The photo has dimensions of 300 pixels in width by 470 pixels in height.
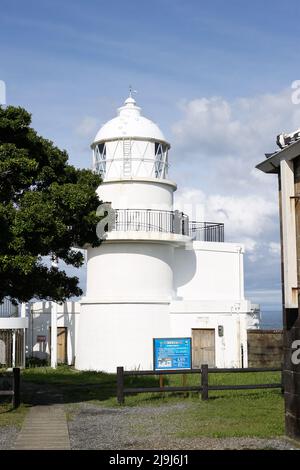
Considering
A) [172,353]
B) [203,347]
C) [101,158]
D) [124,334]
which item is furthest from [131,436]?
[101,158]

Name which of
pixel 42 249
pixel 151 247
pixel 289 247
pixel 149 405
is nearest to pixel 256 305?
pixel 151 247

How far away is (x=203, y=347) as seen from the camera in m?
27.3

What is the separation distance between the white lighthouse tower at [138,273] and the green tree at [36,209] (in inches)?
351

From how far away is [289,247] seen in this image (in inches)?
448

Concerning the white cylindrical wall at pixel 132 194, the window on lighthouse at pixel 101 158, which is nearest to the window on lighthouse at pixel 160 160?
the white cylindrical wall at pixel 132 194

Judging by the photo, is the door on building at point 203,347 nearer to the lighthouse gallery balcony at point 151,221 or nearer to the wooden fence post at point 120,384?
the lighthouse gallery balcony at point 151,221

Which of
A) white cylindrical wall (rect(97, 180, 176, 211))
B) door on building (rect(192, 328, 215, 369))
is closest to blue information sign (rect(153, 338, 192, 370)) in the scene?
door on building (rect(192, 328, 215, 369))

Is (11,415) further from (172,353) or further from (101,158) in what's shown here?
(101,158)

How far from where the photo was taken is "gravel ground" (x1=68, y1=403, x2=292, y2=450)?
35.3 feet

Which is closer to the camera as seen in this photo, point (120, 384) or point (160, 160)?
point (120, 384)

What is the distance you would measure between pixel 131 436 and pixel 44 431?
1871 mm

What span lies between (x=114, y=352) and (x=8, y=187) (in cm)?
1218

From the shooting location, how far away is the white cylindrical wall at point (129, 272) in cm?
2645

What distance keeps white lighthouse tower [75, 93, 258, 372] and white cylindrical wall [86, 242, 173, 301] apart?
1.6 inches
